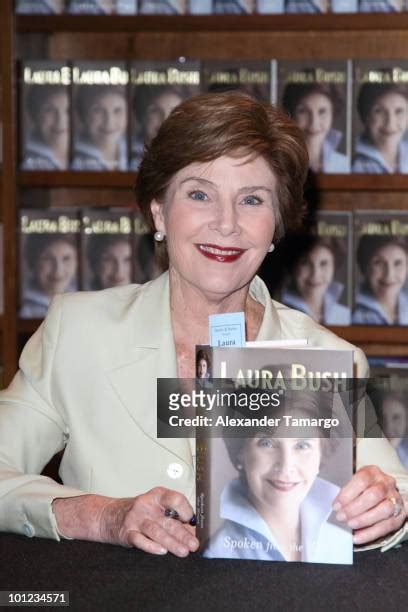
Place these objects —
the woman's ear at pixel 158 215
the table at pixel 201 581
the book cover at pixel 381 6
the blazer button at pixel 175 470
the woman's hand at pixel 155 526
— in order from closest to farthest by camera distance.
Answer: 1. the table at pixel 201 581
2. the woman's hand at pixel 155 526
3. the blazer button at pixel 175 470
4. the woman's ear at pixel 158 215
5. the book cover at pixel 381 6

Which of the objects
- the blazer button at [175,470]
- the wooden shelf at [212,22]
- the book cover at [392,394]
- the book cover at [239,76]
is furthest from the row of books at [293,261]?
the blazer button at [175,470]

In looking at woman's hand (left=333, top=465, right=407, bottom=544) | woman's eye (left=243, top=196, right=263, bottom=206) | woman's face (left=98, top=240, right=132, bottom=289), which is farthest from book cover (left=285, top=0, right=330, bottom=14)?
woman's hand (left=333, top=465, right=407, bottom=544)

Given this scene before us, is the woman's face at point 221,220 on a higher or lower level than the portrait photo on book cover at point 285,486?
higher

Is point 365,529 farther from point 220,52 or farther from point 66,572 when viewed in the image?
point 220,52

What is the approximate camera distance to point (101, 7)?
2.80 m

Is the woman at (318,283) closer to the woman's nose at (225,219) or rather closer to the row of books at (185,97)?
the row of books at (185,97)

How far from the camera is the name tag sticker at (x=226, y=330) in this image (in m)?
1.31

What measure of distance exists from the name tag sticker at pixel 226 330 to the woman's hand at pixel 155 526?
216mm

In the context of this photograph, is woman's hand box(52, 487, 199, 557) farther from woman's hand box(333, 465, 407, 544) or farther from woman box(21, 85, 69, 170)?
woman box(21, 85, 69, 170)

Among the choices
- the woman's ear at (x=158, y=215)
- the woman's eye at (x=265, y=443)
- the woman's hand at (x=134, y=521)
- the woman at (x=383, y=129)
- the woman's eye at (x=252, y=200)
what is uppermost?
the woman at (x=383, y=129)

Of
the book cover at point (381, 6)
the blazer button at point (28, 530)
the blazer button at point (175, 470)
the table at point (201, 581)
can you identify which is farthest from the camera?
the book cover at point (381, 6)

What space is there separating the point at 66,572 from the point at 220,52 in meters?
2.17

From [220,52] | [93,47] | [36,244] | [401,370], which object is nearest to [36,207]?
[36,244]

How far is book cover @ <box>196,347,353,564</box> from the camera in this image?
1185 millimetres
